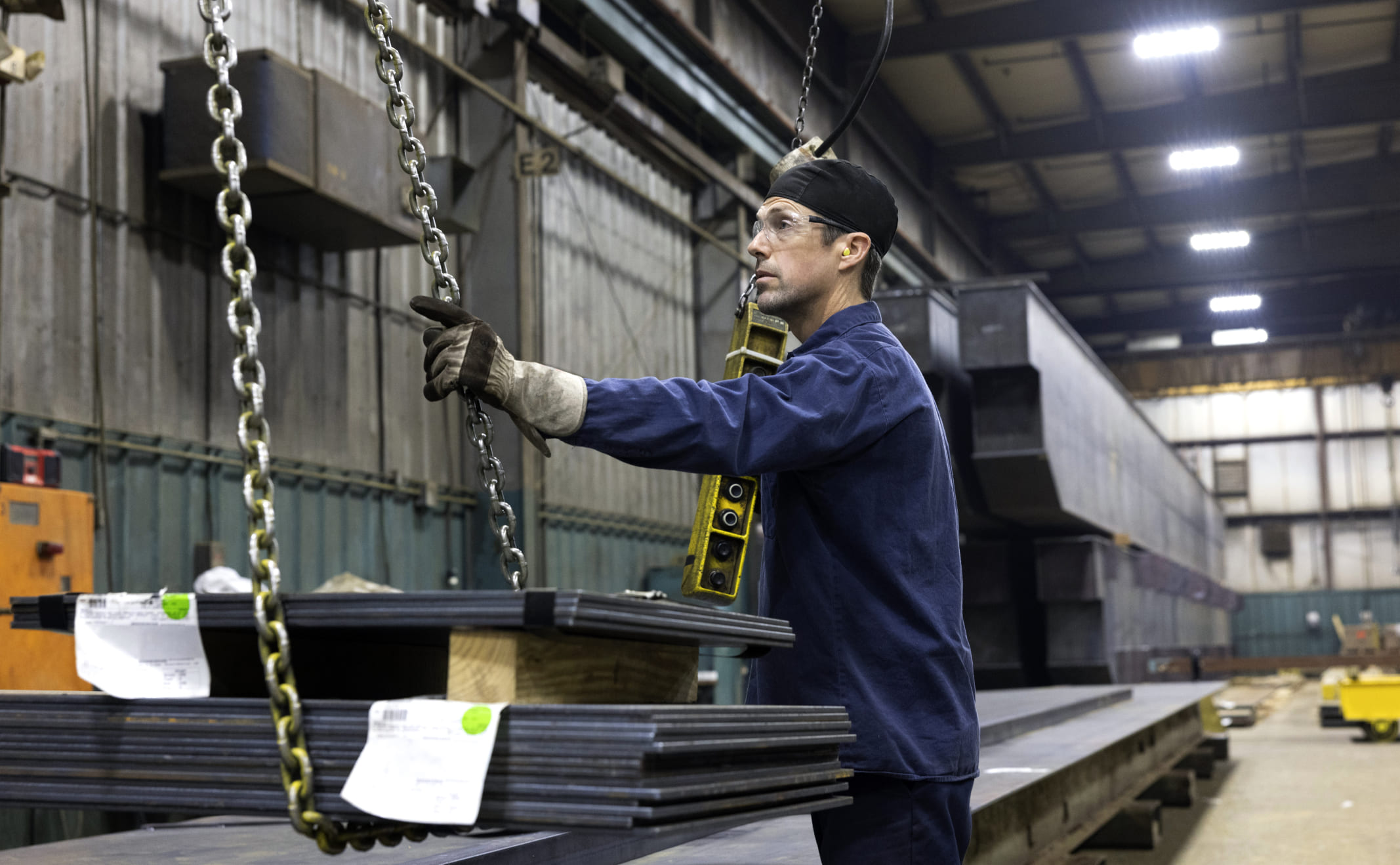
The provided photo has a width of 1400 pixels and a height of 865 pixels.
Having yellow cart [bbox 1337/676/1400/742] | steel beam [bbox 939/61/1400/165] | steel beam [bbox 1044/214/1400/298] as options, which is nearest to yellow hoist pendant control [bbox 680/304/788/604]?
yellow cart [bbox 1337/676/1400/742]

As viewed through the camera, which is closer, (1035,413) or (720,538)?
(720,538)

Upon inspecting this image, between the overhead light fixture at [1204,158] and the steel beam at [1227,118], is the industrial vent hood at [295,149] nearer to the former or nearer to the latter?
the steel beam at [1227,118]

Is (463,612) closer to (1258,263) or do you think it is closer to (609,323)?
(609,323)

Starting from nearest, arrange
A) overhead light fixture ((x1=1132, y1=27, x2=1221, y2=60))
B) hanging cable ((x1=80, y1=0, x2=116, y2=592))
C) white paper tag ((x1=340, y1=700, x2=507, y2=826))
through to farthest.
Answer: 1. white paper tag ((x1=340, y1=700, x2=507, y2=826))
2. hanging cable ((x1=80, y1=0, x2=116, y2=592))
3. overhead light fixture ((x1=1132, y1=27, x2=1221, y2=60))

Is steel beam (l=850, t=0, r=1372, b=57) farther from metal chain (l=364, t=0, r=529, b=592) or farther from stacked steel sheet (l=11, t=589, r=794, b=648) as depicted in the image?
stacked steel sheet (l=11, t=589, r=794, b=648)

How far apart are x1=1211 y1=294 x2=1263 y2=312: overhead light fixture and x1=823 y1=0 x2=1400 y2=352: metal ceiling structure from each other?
2.15 meters

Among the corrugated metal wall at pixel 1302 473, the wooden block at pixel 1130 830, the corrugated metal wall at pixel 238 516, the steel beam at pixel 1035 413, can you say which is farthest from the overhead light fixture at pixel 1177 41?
the corrugated metal wall at pixel 1302 473

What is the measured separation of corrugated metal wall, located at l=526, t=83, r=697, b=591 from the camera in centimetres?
1046

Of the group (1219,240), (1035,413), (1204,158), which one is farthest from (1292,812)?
(1219,240)

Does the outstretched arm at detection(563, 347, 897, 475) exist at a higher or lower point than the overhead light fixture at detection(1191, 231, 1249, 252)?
lower

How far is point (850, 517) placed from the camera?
6.43ft

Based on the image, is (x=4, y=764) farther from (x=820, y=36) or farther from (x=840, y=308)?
(x=820, y=36)

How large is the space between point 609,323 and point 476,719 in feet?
33.3

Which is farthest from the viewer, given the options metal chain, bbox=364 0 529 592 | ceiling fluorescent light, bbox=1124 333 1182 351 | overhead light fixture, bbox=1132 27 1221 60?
ceiling fluorescent light, bbox=1124 333 1182 351
